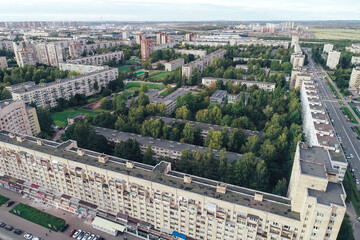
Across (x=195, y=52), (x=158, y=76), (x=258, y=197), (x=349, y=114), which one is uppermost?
(x=258, y=197)

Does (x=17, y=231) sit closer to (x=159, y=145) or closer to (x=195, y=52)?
(x=159, y=145)

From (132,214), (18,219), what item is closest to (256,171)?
(132,214)

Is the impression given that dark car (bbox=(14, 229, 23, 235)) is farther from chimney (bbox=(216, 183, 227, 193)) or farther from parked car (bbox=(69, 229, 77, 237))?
chimney (bbox=(216, 183, 227, 193))

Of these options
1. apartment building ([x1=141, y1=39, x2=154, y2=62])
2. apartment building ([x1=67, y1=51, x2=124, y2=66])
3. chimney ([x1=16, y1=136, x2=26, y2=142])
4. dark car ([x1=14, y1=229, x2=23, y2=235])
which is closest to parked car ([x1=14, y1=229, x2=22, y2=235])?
dark car ([x1=14, y1=229, x2=23, y2=235])

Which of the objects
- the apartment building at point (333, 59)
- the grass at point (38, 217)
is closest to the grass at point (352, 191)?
the grass at point (38, 217)

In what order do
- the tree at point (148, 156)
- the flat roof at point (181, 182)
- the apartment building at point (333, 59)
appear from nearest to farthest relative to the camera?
the flat roof at point (181, 182) → the tree at point (148, 156) → the apartment building at point (333, 59)

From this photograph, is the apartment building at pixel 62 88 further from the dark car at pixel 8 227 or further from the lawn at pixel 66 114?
the dark car at pixel 8 227

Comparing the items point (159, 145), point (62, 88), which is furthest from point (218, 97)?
point (62, 88)
